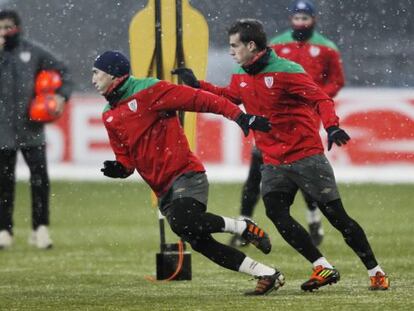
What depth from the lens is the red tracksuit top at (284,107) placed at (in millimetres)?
11055

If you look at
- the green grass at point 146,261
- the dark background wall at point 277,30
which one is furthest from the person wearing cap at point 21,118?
the dark background wall at point 277,30

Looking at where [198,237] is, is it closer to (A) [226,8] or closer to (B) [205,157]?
(B) [205,157]

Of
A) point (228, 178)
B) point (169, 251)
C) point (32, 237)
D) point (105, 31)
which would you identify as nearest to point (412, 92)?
point (228, 178)

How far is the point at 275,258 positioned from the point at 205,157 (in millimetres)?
7684

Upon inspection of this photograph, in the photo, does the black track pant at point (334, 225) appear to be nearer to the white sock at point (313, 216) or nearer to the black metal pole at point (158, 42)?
the black metal pole at point (158, 42)

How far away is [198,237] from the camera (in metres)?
10.8

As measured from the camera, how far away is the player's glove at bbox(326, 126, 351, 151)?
10.5 meters

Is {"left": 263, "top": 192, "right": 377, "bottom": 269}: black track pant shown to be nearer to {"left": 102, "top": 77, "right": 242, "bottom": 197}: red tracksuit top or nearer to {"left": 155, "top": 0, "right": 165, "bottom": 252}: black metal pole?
{"left": 102, "top": 77, "right": 242, "bottom": 197}: red tracksuit top

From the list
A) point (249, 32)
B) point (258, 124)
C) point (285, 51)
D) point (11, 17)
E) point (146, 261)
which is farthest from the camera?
point (11, 17)

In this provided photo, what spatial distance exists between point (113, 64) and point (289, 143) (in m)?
1.35

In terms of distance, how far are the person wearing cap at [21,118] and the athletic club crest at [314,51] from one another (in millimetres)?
2302

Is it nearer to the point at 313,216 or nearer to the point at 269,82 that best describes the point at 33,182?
the point at 313,216

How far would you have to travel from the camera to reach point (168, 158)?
10.8m

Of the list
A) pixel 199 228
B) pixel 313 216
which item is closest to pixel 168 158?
pixel 199 228
